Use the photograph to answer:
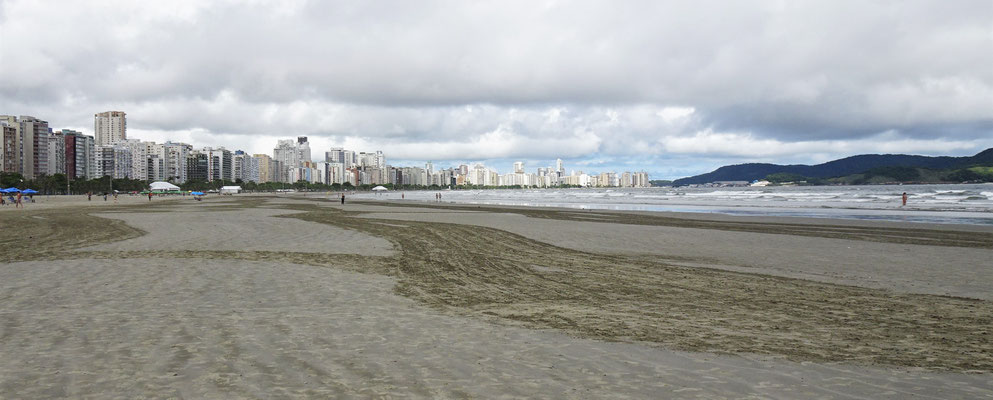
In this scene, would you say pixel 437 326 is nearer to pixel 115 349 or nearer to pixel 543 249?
pixel 115 349

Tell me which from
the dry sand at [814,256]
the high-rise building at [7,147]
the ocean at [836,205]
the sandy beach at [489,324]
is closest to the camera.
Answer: the sandy beach at [489,324]

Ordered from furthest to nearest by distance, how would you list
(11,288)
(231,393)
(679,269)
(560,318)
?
(679,269)
(11,288)
(560,318)
(231,393)

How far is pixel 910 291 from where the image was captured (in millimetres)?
10508

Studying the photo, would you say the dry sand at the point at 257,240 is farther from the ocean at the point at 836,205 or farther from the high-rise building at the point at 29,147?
the high-rise building at the point at 29,147

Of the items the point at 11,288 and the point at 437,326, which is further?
the point at 11,288

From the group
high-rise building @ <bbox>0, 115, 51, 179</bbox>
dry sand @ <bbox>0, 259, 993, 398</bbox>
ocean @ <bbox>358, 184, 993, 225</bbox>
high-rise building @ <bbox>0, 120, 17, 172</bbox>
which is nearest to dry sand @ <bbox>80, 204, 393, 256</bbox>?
dry sand @ <bbox>0, 259, 993, 398</bbox>

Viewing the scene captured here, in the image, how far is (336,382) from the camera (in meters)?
4.91

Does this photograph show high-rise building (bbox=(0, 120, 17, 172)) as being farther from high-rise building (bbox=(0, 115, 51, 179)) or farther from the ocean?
the ocean

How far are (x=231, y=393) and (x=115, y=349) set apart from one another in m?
2.34

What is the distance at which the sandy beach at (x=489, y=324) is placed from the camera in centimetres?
496

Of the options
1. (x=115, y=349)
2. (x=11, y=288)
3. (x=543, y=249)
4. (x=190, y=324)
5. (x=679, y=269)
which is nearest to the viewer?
(x=115, y=349)

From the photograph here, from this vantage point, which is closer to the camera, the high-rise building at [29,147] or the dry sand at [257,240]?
the dry sand at [257,240]

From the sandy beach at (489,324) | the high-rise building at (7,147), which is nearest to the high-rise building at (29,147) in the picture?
the high-rise building at (7,147)

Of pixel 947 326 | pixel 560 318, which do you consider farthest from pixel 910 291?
pixel 560 318
